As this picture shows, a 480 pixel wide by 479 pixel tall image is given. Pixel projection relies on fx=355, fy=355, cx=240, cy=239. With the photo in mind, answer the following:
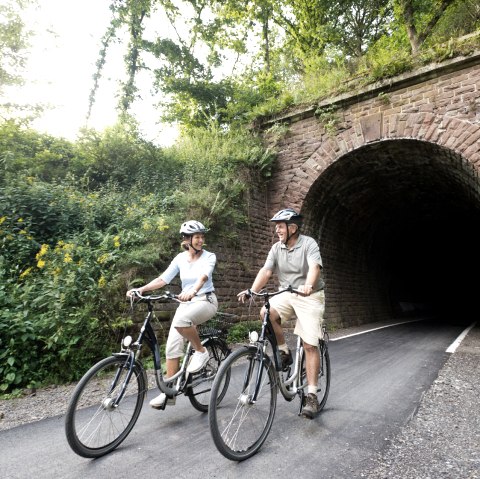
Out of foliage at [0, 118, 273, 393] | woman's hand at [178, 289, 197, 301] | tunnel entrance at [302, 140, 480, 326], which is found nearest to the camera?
woman's hand at [178, 289, 197, 301]

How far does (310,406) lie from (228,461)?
1.07 m

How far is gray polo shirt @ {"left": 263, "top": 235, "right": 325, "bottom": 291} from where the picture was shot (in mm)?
3717

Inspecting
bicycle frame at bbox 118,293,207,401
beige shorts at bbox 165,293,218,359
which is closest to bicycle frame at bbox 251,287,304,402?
beige shorts at bbox 165,293,218,359

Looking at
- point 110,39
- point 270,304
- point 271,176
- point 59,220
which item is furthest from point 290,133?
point 110,39

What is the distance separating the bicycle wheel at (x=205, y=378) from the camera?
12.0 feet

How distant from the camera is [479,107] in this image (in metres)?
8.43

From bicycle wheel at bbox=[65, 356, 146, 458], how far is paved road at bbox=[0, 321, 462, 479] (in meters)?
0.11

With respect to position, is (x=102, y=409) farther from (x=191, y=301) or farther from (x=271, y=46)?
(x=271, y=46)

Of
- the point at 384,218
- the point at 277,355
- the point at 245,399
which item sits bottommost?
the point at 245,399

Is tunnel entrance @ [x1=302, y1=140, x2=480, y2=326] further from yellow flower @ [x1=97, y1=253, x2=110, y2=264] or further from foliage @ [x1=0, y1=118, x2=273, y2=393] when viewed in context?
yellow flower @ [x1=97, y1=253, x2=110, y2=264]

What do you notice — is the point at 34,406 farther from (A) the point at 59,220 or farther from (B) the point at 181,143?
(B) the point at 181,143

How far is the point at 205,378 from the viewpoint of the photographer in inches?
148

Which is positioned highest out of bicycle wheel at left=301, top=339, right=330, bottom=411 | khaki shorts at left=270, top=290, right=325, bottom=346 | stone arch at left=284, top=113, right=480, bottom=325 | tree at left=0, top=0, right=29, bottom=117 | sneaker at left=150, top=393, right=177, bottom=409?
tree at left=0, top=0, right=29, bottom=117

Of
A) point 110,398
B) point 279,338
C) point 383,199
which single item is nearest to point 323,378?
point 279,338
